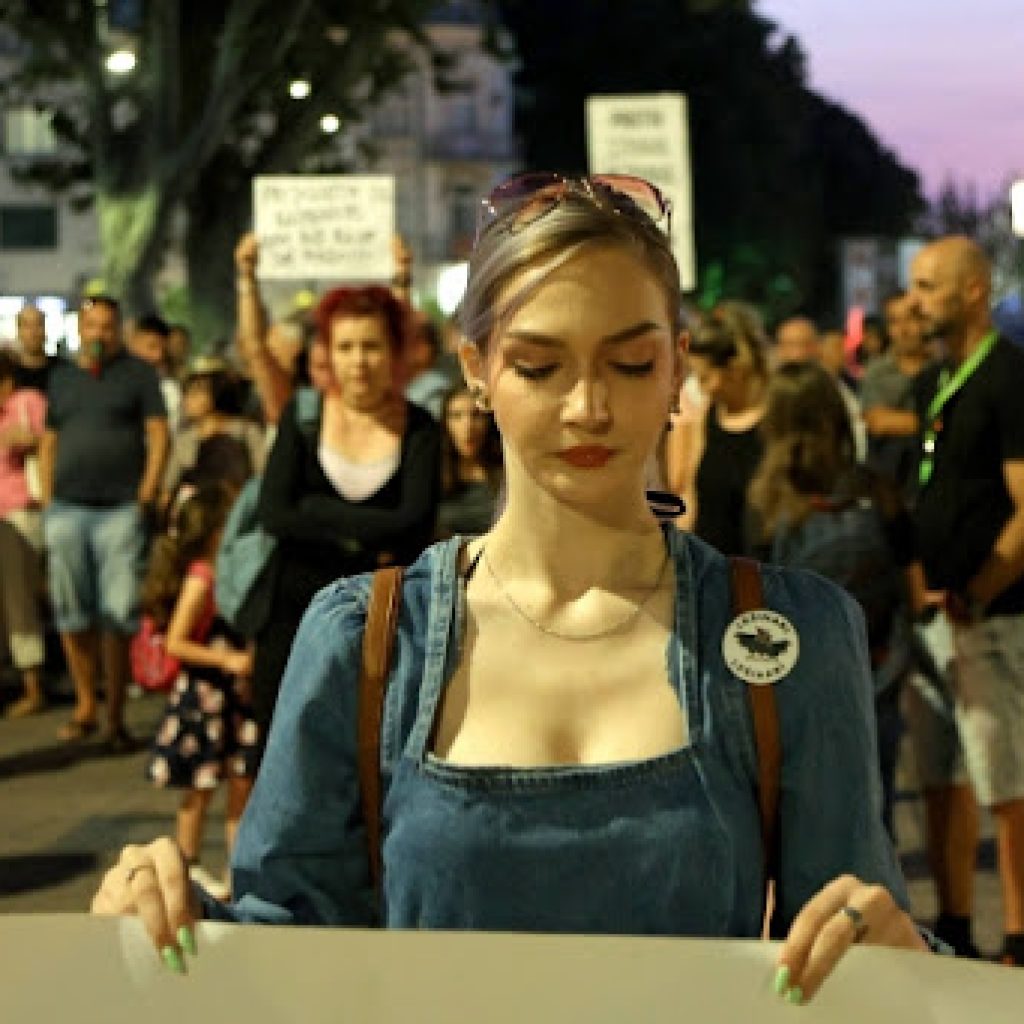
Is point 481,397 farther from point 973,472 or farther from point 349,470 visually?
point 973,472

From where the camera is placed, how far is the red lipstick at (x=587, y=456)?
2.51 m

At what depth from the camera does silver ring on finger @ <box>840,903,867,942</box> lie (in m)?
2.34

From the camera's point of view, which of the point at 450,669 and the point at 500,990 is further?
the point at 450,669

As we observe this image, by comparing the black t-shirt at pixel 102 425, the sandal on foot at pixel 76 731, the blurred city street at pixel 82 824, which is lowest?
the sandal on foot at pixel 76 731

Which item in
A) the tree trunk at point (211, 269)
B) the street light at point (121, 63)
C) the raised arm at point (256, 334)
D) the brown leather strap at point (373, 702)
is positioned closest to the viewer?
the brown leather strap at point (373, 702)

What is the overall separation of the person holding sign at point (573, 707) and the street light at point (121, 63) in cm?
3326

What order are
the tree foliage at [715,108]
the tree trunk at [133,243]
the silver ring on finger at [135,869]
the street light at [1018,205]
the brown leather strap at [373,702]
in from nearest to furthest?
the silver ring on finger at [135,869]
the brown leather strap at [373,702]
the street light at [1018,205]
the tree trunk at [133,243]
the tree foliage at [715,108]

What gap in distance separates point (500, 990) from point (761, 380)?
6.12 metres

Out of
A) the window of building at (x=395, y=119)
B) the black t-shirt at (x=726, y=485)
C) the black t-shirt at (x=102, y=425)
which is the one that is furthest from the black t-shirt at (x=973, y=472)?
the window of building at (x=395, y=119)

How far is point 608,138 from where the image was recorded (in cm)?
1345

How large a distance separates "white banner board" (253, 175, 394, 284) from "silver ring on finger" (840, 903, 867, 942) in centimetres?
1207

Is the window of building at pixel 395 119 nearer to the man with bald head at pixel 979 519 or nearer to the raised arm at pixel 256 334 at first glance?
the raised arm at pixel 256 334

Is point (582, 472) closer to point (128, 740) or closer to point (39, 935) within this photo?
point (39, 935)

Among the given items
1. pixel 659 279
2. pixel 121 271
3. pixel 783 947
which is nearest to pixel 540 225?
pixel 659 279
